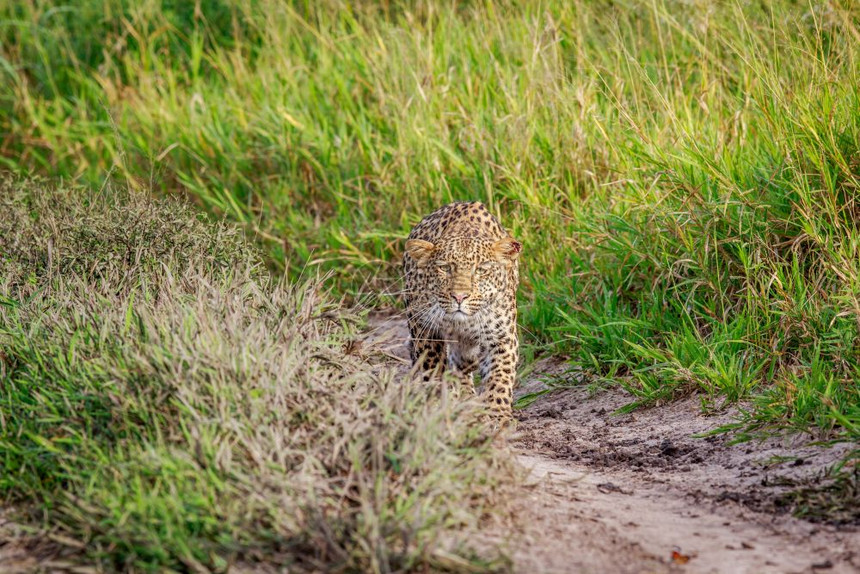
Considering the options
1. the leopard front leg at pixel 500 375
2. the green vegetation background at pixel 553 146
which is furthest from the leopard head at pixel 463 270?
the green vegetation background at pixel 553 146

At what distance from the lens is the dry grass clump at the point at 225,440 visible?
3541 mm

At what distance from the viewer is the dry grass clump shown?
3541mm

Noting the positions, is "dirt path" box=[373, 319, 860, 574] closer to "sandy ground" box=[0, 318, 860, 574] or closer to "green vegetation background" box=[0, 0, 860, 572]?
"sandy ground" box=[0, 318, 860, 574]

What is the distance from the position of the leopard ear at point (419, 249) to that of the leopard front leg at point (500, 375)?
597 millimetres

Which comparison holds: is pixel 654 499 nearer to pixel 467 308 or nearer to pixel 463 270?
pixel 467 308

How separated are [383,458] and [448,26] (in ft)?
19.2

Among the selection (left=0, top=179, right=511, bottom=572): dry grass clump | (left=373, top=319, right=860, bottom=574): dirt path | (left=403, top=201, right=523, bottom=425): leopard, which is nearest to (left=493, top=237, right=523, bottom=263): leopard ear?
(left=403, top=201, right=523, bottom=425): leopard

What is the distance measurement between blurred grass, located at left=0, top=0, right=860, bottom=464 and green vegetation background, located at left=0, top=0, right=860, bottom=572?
23mm

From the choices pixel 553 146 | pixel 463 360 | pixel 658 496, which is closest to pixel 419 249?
pixel 463 360

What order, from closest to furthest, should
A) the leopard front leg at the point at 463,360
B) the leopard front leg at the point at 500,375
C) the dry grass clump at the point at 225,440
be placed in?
the dry grass clump at the point at 225,440 < the leopard front leg at the point at 500,375 < the leopard front leg at the point at 463,360

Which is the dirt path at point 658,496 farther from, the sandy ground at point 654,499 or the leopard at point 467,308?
the leopard at point 467,308

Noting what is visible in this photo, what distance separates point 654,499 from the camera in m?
4.50

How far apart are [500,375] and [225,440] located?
87.0 inches

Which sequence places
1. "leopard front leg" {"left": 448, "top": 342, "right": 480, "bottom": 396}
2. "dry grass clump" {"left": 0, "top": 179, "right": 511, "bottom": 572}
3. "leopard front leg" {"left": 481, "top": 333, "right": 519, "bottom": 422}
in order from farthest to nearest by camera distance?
"leopard front leg" {"left": 448, "top": 342, "right": 480, "bottom": 396}
"leopard front leg" {"left": 481, "top": 333, "right": 519, "bottom": 422}
"dry grass clump" {"left": 0, "top": 179, "right": 511, "bottom": 572}
